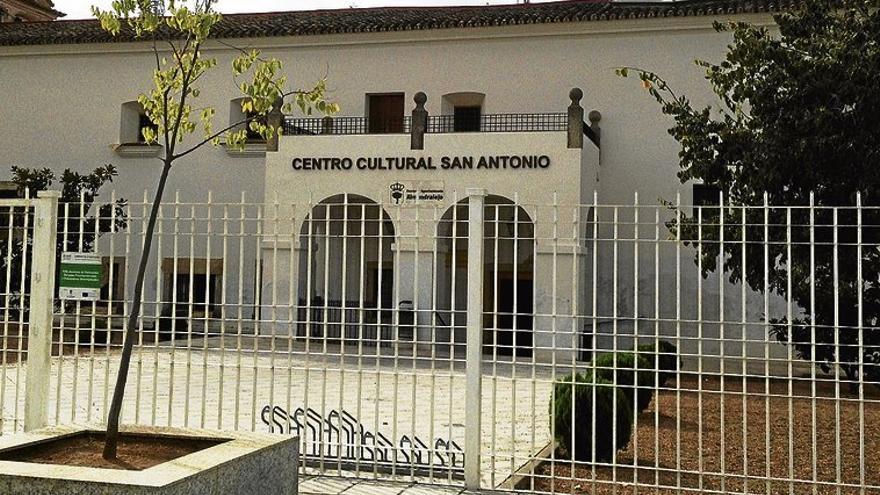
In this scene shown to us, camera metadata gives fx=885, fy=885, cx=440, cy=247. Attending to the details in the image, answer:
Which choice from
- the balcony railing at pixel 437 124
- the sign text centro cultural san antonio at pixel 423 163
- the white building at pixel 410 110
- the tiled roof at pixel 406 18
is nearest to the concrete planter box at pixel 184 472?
the white building at pixel 410 110

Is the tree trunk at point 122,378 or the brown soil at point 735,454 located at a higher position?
the tree trunk at point 122,378

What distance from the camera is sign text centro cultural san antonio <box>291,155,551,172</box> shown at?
765 inches

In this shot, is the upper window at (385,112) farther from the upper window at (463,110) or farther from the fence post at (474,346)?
the fence post at (474,346)

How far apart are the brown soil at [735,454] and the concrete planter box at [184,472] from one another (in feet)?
6.76

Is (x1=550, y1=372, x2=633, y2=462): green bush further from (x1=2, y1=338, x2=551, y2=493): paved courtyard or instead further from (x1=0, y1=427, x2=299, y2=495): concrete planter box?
(x1=0, y1=427, x2=299, y2=495): concrete planter box

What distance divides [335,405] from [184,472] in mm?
7449

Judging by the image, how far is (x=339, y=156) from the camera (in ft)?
67.7

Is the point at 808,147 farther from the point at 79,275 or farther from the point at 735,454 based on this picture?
the point at 79,275

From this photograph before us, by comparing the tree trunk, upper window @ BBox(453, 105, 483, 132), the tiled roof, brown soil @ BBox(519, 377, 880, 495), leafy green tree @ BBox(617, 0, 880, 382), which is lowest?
brown soil @ BBox(519, 377, 880, 495)

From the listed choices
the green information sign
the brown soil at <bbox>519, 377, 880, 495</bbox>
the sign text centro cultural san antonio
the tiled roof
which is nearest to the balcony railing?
the sign text centro cultural san antonio

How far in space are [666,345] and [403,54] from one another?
12441mm

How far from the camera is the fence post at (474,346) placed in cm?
656

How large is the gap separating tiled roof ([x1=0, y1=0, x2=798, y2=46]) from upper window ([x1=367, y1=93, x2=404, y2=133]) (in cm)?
182

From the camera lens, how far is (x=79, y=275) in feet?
23.2
